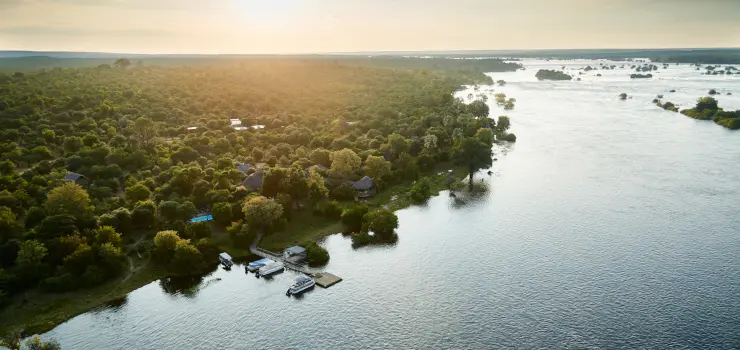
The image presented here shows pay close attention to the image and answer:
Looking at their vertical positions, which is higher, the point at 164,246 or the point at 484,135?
the point at 484,135

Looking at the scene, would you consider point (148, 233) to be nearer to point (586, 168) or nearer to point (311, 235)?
point (311, 235)

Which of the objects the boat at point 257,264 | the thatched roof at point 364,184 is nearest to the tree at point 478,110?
the thatched roof at point 364,184

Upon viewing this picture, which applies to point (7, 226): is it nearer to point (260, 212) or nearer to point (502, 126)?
point (260, 212)

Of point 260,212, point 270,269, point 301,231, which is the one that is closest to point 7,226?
point 260,212

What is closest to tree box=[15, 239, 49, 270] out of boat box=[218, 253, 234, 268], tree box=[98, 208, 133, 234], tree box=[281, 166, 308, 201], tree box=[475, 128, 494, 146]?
tree box=[98, 208, 133, 234]

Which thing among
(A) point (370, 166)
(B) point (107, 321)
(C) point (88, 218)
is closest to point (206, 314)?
(B) point (107, 321)
